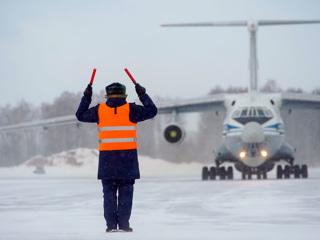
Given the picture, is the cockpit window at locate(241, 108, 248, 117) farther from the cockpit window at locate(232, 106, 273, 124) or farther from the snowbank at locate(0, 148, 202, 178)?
the snowbank at locate(0, 148, 202, 178)

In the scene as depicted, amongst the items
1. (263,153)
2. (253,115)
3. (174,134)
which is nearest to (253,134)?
(263,153)

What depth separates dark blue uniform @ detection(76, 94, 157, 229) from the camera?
6016 mm

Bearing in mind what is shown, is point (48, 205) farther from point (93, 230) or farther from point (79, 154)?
point (79, 154)

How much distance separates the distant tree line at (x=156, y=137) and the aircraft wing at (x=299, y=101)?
35.6 feet

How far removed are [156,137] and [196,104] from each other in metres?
23.4

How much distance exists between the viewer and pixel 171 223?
22.3 ft

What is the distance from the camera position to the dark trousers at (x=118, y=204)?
19.8 ft

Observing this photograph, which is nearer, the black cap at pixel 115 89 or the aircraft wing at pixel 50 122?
the black cap at pixel 115 89

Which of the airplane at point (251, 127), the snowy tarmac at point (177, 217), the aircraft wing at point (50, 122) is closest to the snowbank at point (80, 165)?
the aircraft wing at point (50, 122)

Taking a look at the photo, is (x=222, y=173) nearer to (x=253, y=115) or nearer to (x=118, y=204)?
(x=253, y=115)

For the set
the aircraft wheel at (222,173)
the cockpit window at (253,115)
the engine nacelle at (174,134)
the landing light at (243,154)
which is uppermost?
the cockpit window at (253,115)

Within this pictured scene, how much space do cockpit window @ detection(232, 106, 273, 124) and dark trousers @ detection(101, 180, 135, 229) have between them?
13.5 meters

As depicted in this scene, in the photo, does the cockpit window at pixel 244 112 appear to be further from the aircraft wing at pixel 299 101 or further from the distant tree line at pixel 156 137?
the distant tree line at pixel 156 137

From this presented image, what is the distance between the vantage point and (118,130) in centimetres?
608
